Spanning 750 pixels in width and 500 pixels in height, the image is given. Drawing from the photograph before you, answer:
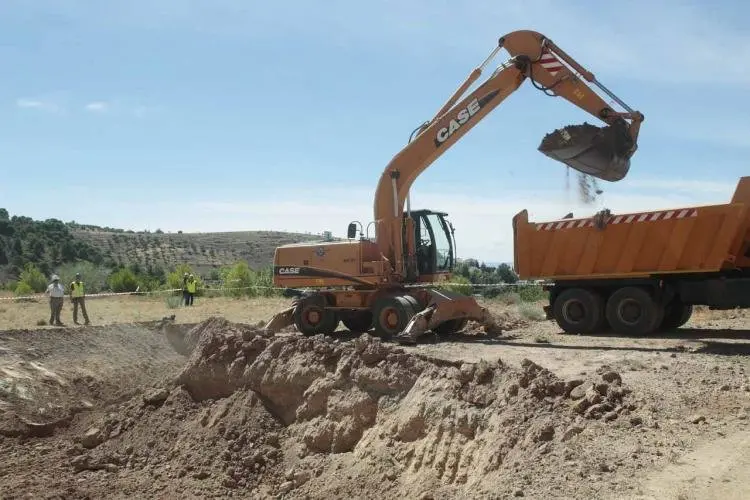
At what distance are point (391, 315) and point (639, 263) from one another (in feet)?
15.5

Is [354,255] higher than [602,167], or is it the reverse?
[602,167]

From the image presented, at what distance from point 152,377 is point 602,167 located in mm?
9500

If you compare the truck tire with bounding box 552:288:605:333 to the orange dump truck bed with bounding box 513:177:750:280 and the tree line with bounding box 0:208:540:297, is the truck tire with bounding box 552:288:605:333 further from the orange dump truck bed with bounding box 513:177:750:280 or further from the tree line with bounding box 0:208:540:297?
the tree line with bounding box 0:208:540:297

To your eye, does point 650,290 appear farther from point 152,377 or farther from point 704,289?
point 152,377

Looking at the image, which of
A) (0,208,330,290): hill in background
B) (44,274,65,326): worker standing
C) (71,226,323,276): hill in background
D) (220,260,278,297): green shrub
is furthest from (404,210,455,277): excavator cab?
(71,226,323,276): hill in background

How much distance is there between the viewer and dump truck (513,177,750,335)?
41.4 feet

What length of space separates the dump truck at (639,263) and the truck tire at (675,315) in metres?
0.02

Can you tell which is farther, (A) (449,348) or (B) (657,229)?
(B) (657,229)

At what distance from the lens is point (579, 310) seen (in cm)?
1431

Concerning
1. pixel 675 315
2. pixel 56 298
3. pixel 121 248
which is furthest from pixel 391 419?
pixel 121 248

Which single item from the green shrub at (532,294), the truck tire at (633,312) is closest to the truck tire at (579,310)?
the truck tire at (633,312)

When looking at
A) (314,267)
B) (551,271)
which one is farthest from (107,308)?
(551,271)

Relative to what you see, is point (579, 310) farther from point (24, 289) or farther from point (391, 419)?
point (24, 289)

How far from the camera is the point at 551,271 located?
14.7 m
